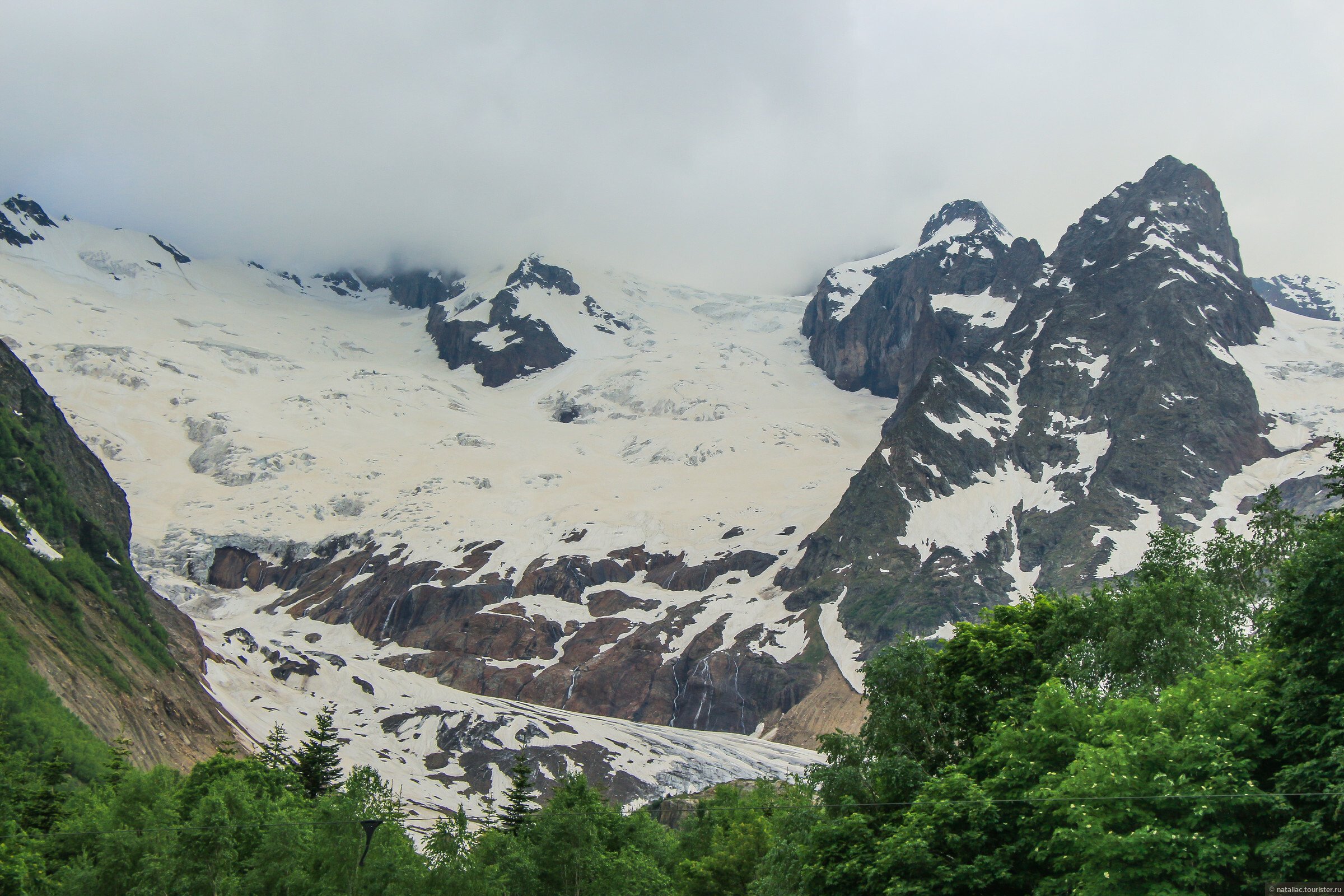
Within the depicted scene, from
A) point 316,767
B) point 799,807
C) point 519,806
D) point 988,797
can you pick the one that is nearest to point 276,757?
point 316,767

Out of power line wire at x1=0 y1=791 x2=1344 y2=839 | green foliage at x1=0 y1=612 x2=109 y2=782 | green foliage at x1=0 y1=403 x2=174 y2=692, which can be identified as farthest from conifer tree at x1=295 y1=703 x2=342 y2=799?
green foliage at x1=0 y1=403 x2=174 y2=692

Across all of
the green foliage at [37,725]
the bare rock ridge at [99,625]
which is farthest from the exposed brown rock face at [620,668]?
the green foliage at [37,725]

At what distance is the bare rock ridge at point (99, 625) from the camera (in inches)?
3410

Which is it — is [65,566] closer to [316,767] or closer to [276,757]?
[276,757]

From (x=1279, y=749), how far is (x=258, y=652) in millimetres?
163495

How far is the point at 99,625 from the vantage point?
4006 inches

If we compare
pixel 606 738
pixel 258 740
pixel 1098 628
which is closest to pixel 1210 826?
pixel 1098 628

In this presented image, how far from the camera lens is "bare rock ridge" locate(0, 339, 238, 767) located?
86.6 metres

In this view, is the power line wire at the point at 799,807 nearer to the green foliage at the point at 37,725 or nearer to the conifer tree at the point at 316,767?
the green foliage at the point at 37,725

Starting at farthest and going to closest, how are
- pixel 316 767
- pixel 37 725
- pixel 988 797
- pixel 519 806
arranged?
pixel 316 767 < pixel 37 725 < pixel 519 806 < pixel 988 797

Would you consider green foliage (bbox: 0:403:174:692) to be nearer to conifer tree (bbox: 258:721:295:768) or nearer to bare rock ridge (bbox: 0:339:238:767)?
bare rock ridge (bbox: 0:339:238:767)

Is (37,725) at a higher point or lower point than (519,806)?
lower

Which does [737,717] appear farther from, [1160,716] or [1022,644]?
[1160,716]

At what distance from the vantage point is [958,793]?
35.6 m
